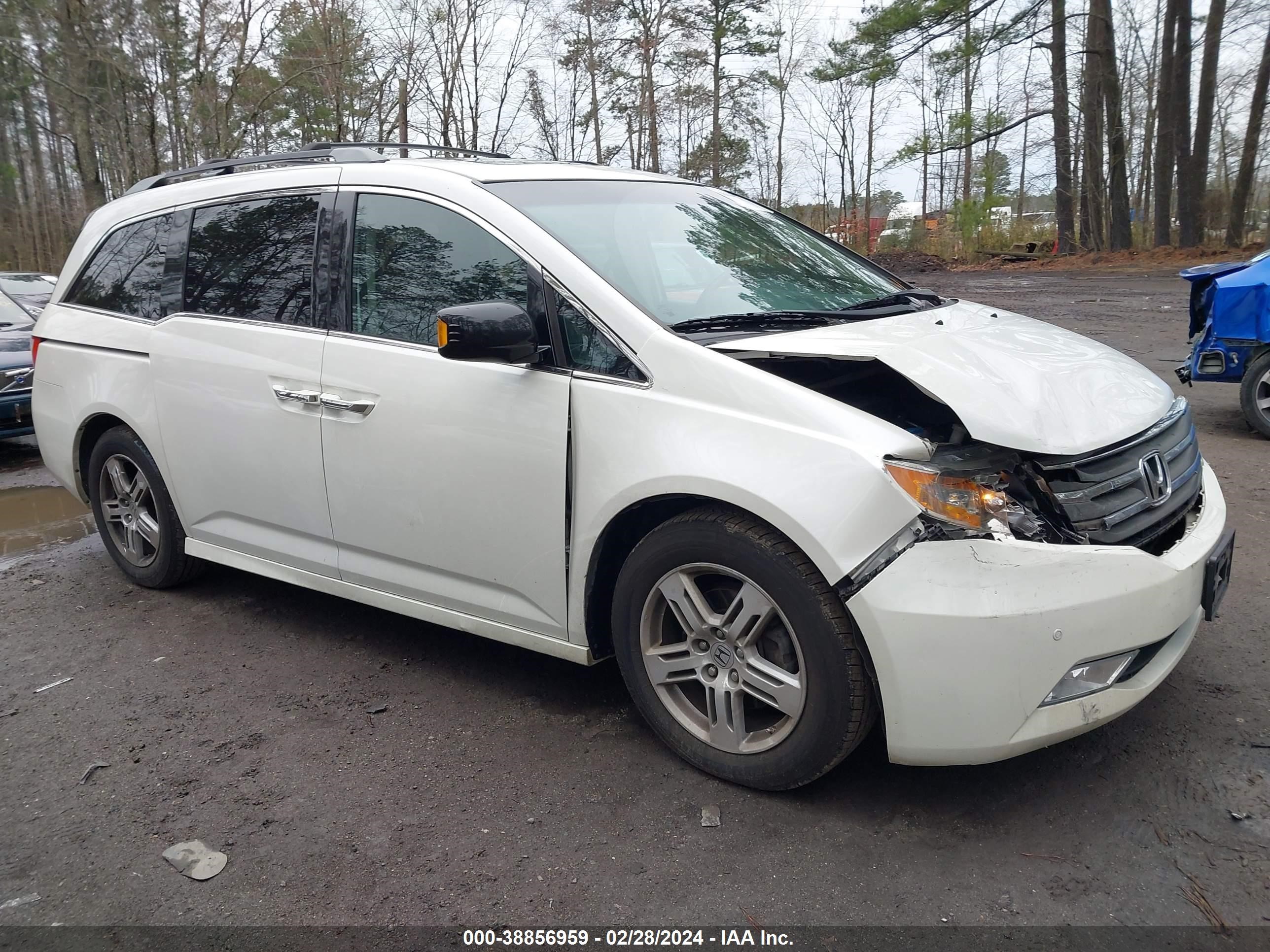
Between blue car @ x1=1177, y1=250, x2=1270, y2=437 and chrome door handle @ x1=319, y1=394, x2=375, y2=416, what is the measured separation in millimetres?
6207

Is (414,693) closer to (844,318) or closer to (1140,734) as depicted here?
(844,318)

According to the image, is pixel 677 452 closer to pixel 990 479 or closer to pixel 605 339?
pixel 605 339

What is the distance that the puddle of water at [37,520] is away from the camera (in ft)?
18.9

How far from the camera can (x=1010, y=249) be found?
27.0m

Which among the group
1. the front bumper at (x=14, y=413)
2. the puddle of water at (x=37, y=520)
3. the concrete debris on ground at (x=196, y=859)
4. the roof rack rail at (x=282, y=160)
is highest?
the roof rack rail at (x=282, y=160)

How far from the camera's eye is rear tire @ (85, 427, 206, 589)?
4480 mm

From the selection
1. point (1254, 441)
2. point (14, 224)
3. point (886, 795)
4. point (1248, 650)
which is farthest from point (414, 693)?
point (14, 224)

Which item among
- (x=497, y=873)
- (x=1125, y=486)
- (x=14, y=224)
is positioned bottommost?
(x=497, y=873)

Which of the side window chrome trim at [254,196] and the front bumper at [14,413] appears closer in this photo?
the side window chrome trim at [254,196]

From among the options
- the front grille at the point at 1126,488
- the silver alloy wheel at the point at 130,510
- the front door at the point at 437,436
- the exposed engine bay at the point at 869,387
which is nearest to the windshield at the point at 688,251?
the front door at the point at 437,436

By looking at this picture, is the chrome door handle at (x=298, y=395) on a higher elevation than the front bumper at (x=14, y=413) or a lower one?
higher

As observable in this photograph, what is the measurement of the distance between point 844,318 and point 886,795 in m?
1.54

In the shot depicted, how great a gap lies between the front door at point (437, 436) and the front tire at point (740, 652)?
13.4 inches

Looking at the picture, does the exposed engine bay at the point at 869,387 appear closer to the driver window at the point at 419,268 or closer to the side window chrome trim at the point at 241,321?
the driver window at the point at 419,268
